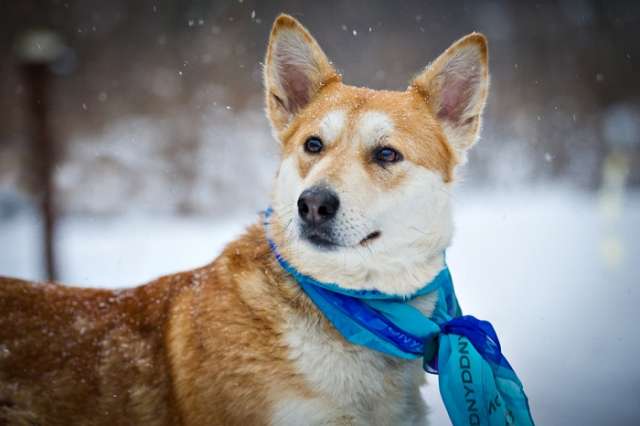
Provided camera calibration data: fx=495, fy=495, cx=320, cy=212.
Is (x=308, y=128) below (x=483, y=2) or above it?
below

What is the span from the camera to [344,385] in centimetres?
203

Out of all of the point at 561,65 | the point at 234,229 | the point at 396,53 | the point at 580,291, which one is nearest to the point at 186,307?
the point at 580,291

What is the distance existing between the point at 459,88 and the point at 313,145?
859mm

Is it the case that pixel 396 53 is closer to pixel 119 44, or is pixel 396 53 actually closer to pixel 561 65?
pixel 561 65

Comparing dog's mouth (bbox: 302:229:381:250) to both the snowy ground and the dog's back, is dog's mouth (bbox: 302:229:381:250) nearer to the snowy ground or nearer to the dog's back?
the dog's back

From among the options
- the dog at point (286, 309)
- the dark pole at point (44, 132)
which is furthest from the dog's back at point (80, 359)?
the dark pole at point (44, 132)

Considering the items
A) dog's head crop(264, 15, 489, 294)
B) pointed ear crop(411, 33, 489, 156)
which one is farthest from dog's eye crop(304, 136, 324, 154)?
pointed ear crop(411, 33, 489, 156)

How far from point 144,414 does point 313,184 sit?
122cm

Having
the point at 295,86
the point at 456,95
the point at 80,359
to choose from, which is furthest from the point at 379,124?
the point at 80,359

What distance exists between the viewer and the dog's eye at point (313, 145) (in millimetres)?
2486

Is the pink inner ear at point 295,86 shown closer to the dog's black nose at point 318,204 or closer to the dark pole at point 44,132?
the dog's black nose at point 318,204

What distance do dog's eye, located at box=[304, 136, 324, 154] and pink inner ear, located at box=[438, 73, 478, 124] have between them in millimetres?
719

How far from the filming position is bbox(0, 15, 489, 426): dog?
205 cm

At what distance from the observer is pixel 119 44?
36.6 ft
